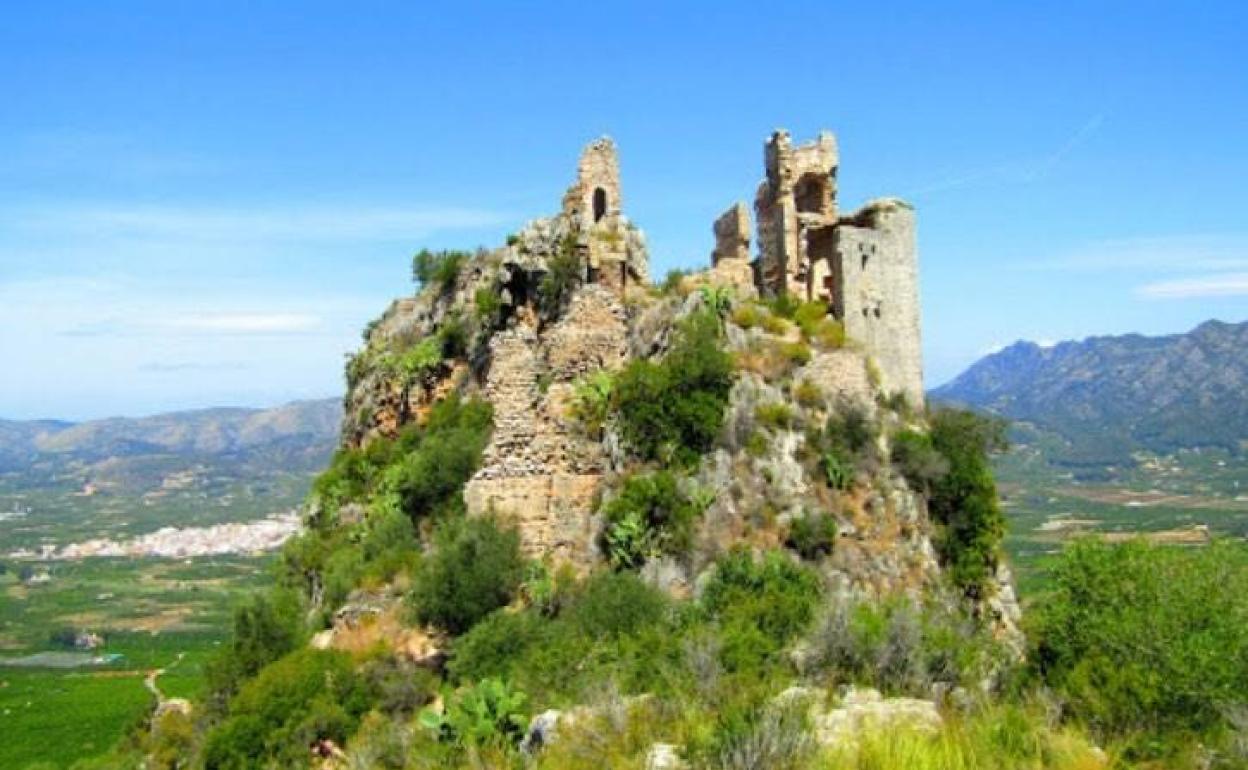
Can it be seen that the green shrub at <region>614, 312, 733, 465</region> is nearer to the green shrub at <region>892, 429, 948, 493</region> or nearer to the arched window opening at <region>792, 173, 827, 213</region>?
the green shrub at <region>892, 429, 948, 493</region>

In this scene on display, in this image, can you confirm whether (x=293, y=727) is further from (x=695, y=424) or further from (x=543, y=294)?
(x=543, y=294)

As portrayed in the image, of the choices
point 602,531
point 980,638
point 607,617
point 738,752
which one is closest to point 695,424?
point 602,531

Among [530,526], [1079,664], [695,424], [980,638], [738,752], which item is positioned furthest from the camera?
[695,424]

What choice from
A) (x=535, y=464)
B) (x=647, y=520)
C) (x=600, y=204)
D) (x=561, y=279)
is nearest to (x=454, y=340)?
(x=561, y=279)

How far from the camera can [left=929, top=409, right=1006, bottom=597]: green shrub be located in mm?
25359

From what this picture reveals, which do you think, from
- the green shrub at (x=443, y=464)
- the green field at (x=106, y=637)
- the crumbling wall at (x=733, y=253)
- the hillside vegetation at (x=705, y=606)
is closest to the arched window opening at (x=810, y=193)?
the crumbling wall at (x=733, y=253)

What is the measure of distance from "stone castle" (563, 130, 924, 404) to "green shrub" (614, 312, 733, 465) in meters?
4.04

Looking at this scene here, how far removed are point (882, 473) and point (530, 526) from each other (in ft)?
27.9

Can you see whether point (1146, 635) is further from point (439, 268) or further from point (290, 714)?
point (439, 268)

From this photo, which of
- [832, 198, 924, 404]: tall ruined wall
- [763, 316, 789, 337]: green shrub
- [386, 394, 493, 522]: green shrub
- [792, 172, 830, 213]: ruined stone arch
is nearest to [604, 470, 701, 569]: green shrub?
[386, 394, 493, 522]: green shrub

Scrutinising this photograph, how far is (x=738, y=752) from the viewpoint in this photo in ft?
27.2

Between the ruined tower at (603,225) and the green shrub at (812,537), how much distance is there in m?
8.49

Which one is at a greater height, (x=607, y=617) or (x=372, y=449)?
(x=372, y=449)

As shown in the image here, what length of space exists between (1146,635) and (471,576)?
40.1 ft
